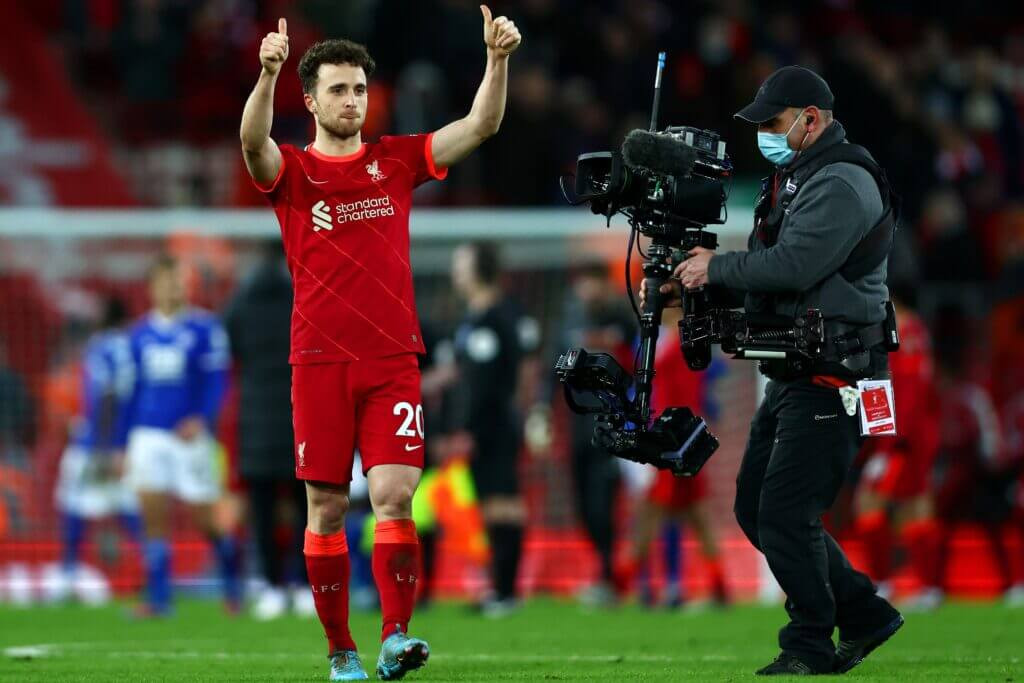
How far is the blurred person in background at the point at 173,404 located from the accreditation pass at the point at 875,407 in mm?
6175

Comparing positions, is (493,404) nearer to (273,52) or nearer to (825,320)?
(825,320)

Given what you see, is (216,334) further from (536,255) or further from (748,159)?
(748,159)

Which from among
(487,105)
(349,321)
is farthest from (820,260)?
(349,321)

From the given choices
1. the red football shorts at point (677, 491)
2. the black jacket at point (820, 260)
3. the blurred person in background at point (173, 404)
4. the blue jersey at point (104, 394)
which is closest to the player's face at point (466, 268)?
the blurred person in background at point (173, 404)

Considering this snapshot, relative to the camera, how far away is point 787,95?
7297mm

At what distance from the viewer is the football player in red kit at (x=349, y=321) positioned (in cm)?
706

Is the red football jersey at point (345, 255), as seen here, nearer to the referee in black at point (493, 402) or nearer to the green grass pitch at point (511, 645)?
the green grass pitch at point (511, 645)

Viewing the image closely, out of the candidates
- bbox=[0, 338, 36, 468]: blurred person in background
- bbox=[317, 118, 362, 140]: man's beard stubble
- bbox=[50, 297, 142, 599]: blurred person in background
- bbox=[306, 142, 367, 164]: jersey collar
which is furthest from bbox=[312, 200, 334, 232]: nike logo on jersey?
Answer: bbox=[0, 338, 36, 468]: blurred person in background

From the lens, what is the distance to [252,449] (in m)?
12.2

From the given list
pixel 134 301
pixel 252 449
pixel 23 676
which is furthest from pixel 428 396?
pixel 23 676

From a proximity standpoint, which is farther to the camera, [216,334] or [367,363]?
[216,334]

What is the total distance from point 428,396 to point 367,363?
6.04 m

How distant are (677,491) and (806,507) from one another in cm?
548

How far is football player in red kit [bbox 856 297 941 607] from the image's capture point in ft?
40.9
